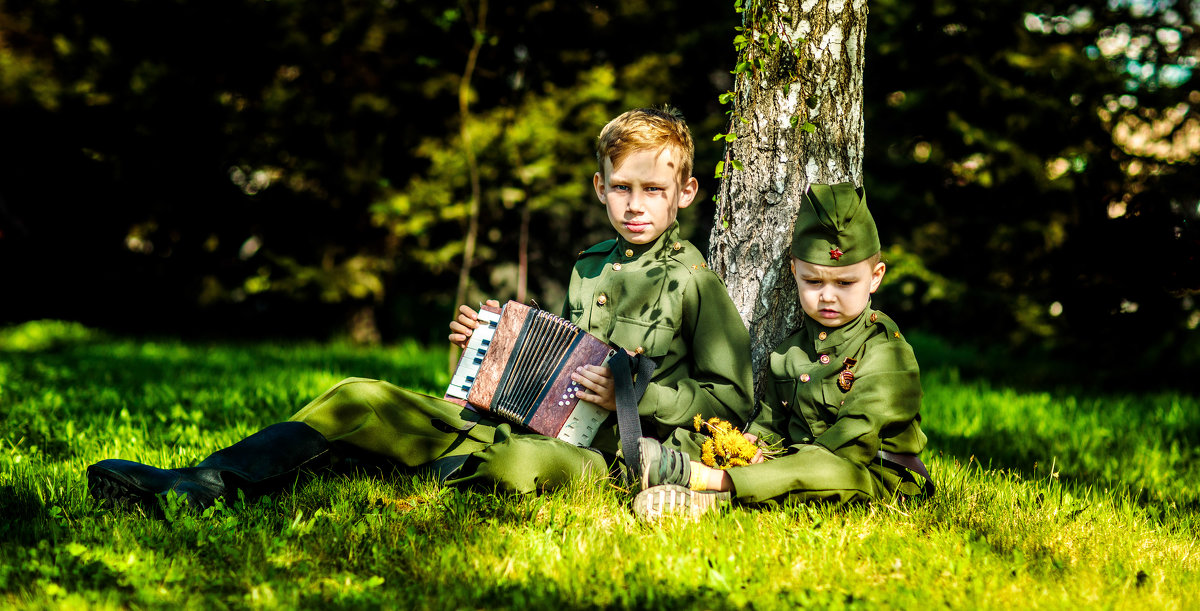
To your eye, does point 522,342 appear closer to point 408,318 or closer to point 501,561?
point 501,561

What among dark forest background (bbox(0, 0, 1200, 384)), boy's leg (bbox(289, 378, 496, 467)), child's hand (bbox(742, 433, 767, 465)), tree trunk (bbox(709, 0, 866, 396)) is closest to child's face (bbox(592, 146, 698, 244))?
tree trunk (bbox(709, 0, 866, 396))

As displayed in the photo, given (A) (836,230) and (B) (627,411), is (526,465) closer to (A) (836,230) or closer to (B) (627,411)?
(B) (627,411)

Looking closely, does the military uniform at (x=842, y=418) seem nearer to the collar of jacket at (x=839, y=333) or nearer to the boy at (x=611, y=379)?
the collar of jacket at (x=839, y=333)

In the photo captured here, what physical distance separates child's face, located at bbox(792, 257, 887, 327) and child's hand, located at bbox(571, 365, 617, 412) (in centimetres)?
87

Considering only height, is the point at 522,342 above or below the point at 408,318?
above

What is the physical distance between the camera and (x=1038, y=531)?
332cm

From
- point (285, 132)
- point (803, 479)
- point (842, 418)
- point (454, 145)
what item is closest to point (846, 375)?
point (842, 418)

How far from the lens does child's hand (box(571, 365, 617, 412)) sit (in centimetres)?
339

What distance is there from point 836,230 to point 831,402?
66cm

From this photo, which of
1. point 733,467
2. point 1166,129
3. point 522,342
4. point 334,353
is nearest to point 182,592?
point 522,342

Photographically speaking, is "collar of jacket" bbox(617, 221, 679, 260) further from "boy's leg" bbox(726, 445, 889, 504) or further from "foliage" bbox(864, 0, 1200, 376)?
"foliage" bbox(864, 0, 1200, 376)

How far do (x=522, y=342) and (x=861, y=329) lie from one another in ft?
4.38

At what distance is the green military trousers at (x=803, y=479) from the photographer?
10.9 ft

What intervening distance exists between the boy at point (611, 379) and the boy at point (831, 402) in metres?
0.23
